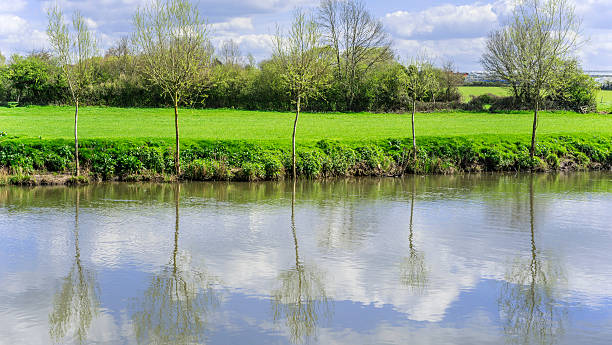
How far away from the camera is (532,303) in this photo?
1089 cm

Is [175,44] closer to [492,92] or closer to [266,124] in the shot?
[266,124]

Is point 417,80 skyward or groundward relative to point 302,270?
skyward

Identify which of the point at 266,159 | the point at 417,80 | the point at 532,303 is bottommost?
the point at 532,303

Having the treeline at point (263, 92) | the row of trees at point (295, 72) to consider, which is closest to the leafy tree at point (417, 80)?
the row of trees at point (295, 72)

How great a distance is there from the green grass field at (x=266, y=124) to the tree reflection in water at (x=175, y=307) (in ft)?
60.8

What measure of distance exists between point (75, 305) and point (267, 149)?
18081 mm

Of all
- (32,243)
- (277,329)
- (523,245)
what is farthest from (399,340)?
(32,243)

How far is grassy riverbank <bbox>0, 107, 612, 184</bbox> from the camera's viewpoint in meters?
25.9

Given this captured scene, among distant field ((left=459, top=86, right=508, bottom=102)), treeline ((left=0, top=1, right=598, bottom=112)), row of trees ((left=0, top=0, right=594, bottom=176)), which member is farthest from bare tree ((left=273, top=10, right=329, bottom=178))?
distant field ((left=459, top=86, right=508, bottom=102))

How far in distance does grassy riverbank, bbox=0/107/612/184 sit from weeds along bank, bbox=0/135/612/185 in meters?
0.04

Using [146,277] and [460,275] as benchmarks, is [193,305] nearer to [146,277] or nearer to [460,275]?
[146,277]

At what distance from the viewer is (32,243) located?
1470 cm

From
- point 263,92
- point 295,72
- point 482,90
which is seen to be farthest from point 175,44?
point 482,90

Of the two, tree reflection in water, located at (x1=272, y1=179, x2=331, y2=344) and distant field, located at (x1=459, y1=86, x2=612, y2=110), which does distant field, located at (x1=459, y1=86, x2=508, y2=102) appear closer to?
distant field, located at (x1=459, y1=86, x2=612, y2=110)
